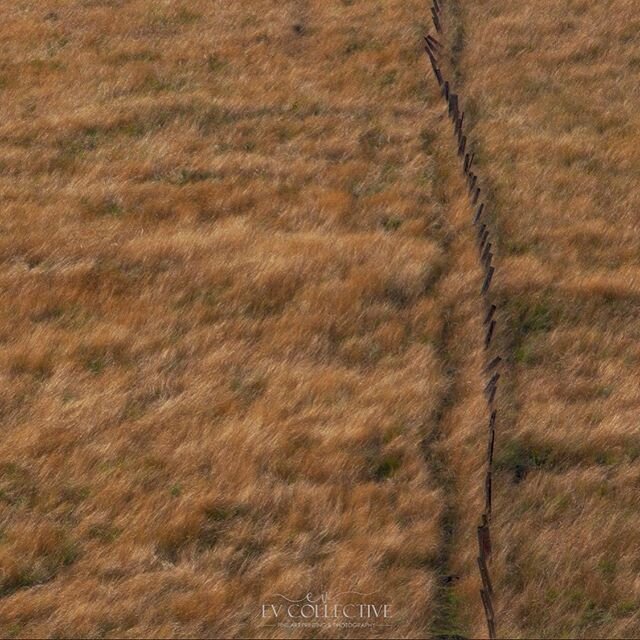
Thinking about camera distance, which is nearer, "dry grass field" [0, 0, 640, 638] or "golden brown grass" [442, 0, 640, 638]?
"dry grass field" [0, 0, 640, 638]

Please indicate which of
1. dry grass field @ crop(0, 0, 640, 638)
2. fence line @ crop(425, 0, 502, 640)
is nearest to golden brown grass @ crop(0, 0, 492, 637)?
dry grass field @ crop(0, 0, 640, 638)

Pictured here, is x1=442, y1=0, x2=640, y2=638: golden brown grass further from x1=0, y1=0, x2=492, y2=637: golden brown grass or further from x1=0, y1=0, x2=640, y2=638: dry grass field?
x1=0, y1=0, x2=492, y2=637: golden brown grass

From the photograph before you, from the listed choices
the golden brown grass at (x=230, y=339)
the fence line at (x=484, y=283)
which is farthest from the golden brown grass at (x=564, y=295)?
the golden brown grass at (x=230, y=339)

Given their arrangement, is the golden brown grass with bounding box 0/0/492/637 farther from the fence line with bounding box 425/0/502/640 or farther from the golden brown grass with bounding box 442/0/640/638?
the golden brown grass with bounding box 442/0/640/638

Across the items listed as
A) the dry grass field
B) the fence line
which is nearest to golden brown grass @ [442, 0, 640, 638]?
the dry grass field

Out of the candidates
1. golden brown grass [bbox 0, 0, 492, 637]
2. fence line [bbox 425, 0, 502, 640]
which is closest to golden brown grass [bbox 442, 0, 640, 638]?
fence line [bbox 425, 0, 502, 640]

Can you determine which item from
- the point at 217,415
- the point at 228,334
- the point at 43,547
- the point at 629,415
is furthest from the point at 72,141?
the point at 629,415

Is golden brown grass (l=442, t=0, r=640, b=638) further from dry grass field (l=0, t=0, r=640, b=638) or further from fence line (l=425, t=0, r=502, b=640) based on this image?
fence line (l=425, t=0, r=502, b=640)
